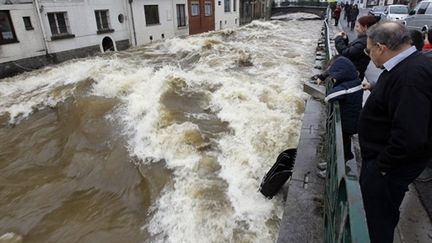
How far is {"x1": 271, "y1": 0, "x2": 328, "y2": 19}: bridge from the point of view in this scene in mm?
45906

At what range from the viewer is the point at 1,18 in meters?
13.1

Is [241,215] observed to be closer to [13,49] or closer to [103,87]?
[103,87]

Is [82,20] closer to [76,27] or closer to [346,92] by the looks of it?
[76,27]

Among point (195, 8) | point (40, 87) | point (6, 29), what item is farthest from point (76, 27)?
point (195, 8)

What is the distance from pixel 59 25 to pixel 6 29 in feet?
8.87

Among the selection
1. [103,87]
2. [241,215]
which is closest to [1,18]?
[103,87]

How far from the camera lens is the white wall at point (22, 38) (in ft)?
43.7

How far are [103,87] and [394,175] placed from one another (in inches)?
381

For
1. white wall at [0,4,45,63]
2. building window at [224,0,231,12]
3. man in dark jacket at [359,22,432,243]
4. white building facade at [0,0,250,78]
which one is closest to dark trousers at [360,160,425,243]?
man in dark jacket at [359,22,432,243]

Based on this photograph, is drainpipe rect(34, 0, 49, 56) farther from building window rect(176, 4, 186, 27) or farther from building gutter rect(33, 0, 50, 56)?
building window rect(176, 4, 186, 27)

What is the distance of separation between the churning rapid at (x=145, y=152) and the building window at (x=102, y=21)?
6408mm

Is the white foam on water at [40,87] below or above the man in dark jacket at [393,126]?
below

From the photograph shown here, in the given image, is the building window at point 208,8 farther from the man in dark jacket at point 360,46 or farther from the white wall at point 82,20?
the man in dark jacket at point 360,46

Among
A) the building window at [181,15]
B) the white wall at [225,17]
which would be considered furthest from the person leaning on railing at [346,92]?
the white wall at [225,17]
